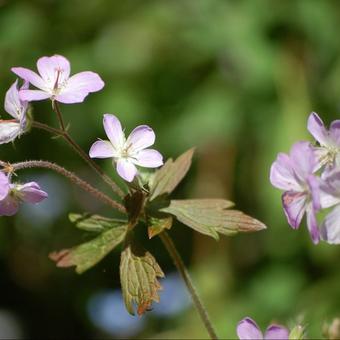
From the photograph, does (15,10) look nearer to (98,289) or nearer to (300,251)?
(98,289)

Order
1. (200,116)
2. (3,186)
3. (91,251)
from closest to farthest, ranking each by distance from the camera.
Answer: (3,186), (91,251), (200,116)

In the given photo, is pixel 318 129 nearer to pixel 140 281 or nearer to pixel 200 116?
pixel 140 281

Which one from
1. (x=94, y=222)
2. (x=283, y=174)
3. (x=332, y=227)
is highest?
(x=94, y=222)

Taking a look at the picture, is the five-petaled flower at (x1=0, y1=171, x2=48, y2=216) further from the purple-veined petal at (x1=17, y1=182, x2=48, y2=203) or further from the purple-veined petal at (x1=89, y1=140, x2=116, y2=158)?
the purple-veined petal at (x1=89, y1=140, x2=116, y2=158)

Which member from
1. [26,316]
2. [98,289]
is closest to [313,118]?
[98,289]

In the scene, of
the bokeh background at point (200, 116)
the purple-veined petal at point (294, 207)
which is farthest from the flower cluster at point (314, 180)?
the bokeh background at point (200, 116)

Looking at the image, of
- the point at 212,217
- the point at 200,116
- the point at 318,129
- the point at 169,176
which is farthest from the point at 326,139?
the point at 200,116

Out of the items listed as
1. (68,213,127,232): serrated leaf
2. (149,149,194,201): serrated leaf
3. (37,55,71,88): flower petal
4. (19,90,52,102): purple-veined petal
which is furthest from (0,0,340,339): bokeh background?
(19,90,52,102): purple-veined petal
